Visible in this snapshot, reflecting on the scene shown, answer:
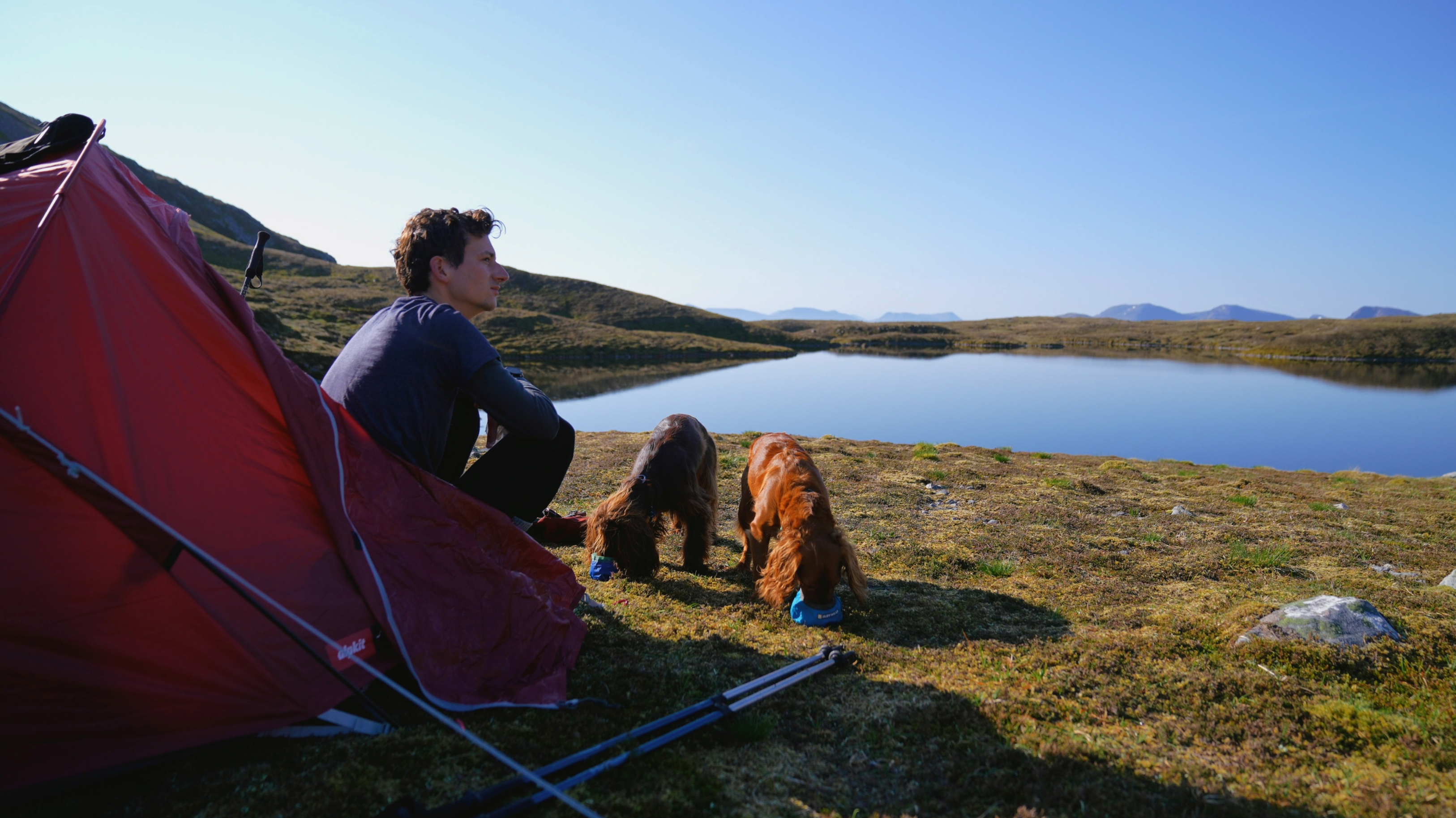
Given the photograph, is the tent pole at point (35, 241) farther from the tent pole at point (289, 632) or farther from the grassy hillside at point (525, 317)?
the grassy hillside at point (525, 317)

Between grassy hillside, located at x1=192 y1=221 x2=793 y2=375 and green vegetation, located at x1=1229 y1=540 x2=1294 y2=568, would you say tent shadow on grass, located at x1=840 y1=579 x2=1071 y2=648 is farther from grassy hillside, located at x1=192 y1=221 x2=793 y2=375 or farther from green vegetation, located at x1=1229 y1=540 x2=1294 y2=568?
grassy hillside, located at x1=192 y1=221 x2=793 y2=375

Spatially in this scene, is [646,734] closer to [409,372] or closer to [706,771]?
[706,771]

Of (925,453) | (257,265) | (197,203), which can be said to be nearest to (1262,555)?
(925,453)

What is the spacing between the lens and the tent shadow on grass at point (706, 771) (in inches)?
115

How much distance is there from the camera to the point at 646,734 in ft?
11.7

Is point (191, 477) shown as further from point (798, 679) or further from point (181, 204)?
point (181, 204)

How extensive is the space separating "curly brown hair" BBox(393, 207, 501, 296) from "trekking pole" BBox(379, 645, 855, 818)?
3.26 meters

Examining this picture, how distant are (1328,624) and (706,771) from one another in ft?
15.3

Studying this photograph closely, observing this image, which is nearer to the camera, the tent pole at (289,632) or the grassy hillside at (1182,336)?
the tent pole at (289,632)

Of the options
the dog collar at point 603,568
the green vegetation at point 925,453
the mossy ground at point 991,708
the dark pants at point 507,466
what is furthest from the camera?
the green vegetation at point 925,453

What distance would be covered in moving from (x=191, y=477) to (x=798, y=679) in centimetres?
342

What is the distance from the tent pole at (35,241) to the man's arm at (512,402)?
76.7 inches

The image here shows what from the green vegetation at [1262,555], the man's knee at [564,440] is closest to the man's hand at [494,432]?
the man's knee at [564,440]

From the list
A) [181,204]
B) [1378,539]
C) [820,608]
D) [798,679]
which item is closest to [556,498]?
[820,608]
